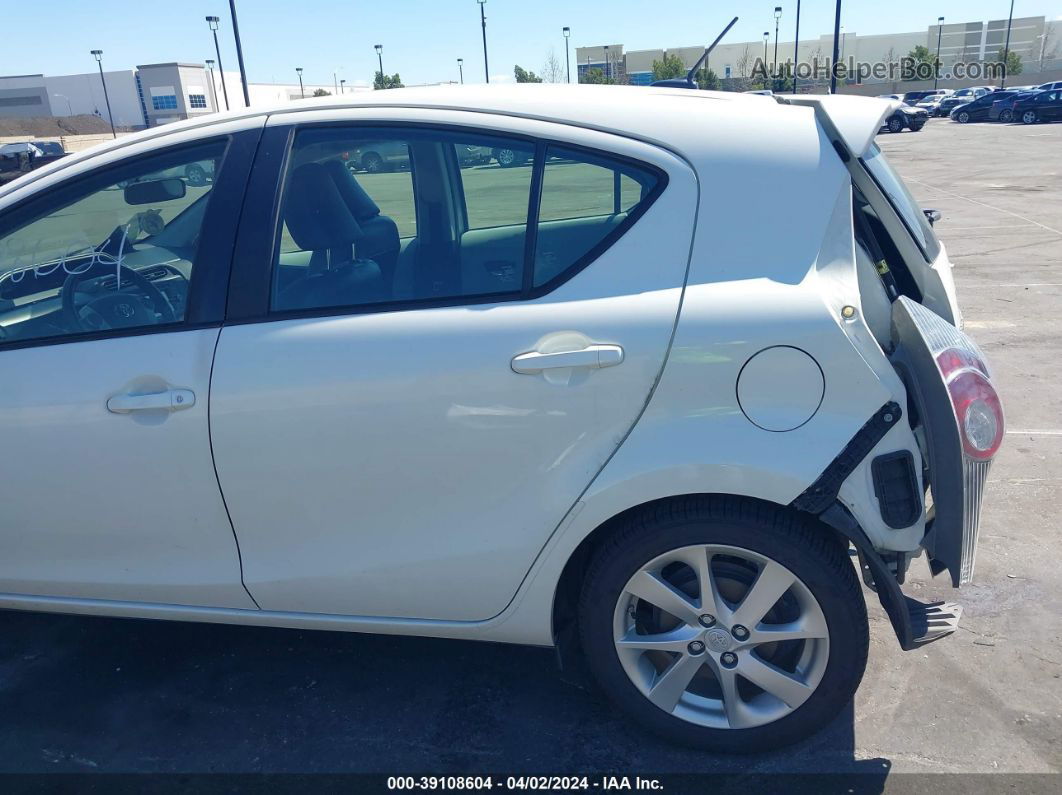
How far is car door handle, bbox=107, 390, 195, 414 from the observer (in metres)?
2.42

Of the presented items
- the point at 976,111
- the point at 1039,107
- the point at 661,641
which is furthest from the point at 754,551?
the point at 976,111

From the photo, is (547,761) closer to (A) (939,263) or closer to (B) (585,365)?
(B) (585,365)

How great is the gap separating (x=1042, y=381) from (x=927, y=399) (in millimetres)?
3989

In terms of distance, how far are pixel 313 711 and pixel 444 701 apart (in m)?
0.43

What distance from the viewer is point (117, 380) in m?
2.47

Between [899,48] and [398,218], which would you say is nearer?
[398,218]

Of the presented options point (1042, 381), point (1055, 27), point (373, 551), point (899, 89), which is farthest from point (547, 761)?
point (1055, 27)

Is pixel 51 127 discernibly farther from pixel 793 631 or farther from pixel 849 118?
pixel 793 631

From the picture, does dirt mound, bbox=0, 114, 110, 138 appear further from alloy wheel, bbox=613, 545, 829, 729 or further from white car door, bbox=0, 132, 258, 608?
alloy wheel, bbox=613, 545, 829, 729

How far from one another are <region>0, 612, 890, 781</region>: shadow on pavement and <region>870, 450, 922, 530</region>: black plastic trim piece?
0.79 m

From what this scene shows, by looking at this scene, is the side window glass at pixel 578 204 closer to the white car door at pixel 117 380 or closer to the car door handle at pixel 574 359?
the car door handle at pixel 574 359

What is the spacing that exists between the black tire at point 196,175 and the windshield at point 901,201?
195cm

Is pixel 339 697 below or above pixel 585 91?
below

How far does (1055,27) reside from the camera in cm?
9600
